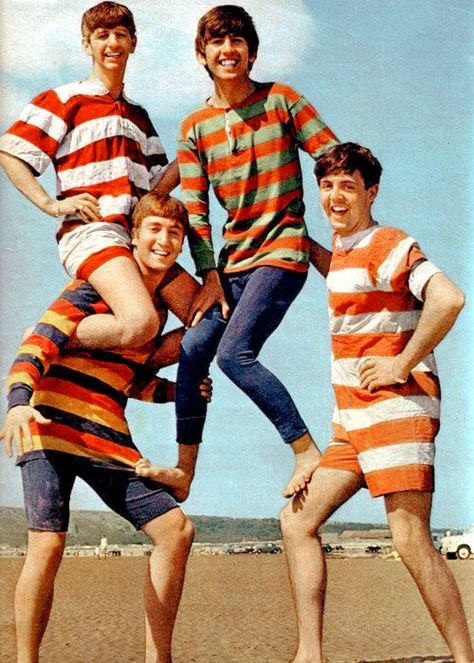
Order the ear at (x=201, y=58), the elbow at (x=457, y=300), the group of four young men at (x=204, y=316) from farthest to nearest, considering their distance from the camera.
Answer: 1. the ear at (x=201, y=58)
2. the group of four young men at (x=204, y=316)
3. the elbow at (x=457, y=300)

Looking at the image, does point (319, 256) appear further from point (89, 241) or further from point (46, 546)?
point (46, 546)

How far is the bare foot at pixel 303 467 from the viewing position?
4.12 m

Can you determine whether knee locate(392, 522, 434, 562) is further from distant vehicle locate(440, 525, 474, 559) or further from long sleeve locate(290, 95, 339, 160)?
long sleeve locate(290, 95, 339, 160)

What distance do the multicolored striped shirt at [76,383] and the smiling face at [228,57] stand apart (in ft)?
3.05

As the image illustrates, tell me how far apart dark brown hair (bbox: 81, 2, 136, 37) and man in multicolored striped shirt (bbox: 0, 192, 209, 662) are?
77cm

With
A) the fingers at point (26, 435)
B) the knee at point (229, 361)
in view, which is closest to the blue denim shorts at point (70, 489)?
the fingers at point (26, 435)

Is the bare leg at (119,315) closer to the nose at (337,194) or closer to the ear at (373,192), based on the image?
the nose at (337,194)

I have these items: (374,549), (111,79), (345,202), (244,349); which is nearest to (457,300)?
(345,202)

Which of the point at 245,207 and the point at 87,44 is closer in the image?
the point at 245,207

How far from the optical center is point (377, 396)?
400cm

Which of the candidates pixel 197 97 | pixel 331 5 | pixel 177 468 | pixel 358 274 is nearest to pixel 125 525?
pixel 177 468

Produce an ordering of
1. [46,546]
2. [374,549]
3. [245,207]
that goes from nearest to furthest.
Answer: [46,546], [245,207], [374,549]

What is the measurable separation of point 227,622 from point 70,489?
96 centimetres

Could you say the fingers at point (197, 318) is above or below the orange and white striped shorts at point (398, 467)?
above
